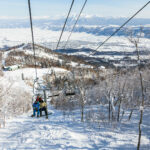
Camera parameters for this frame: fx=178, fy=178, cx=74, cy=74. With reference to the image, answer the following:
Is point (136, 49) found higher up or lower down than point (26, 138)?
higher up

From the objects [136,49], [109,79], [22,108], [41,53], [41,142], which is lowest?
[22,108]

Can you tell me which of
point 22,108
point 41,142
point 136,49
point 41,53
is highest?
point 41,53

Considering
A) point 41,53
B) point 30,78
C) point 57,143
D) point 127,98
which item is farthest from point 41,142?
point 41,53

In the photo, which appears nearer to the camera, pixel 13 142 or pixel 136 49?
pixel 136 49

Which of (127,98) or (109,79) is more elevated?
(109,79)

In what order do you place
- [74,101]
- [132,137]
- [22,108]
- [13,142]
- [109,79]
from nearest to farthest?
[13,142]
[132,137]
[109,79]
[22,108]
[74,101]

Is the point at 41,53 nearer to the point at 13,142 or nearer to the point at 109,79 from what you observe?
the point at 109,79

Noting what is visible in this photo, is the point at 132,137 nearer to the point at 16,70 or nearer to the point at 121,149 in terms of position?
the point at 121,149

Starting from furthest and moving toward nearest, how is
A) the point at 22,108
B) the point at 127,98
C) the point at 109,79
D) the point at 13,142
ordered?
the point at 22,108 → the point at 127,98 → the point at 109,79 → the point at 13,142

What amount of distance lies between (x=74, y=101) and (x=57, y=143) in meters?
34.4

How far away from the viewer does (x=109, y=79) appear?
96.0 feet

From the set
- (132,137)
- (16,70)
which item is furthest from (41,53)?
(132,137)

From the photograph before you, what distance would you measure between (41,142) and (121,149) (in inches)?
250

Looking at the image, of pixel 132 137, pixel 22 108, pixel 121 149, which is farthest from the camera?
pixel 22 108
